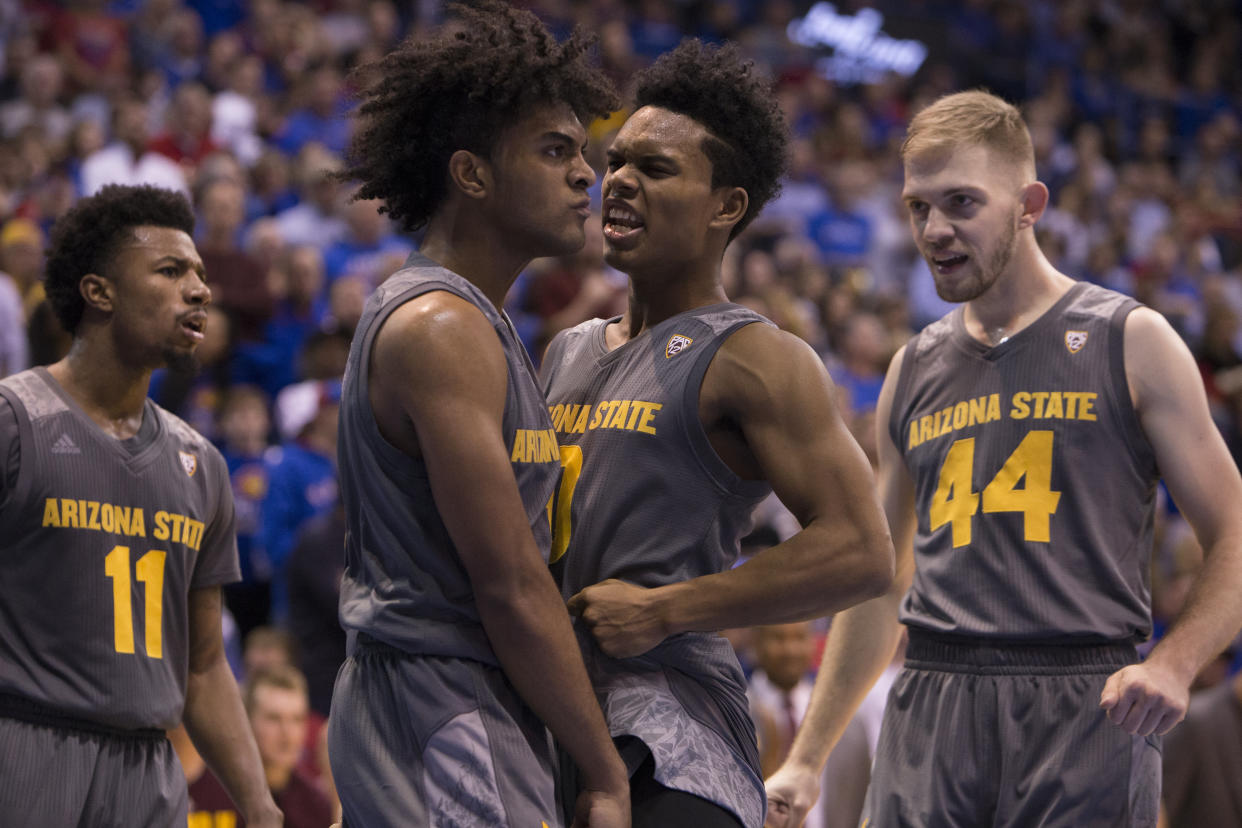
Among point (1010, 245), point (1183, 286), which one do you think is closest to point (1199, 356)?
point (1183, 286)

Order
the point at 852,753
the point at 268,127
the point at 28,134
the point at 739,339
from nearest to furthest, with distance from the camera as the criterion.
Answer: the point at 739,339, the point at 852,753, the point at 28,134, the point at 268,127

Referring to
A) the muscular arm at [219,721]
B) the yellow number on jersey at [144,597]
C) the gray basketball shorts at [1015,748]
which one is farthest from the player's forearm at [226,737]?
the gray basketball shorts at [1015,748]

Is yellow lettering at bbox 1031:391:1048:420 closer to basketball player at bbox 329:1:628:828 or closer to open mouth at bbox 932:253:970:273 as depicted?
open mouth at bbox 932:253:970:273

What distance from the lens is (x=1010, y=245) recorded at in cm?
362

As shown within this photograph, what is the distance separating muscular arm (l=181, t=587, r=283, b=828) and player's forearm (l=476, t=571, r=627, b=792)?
1667 millimetres

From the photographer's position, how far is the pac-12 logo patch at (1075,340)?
3480 mm

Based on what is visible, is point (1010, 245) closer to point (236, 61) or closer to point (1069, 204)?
point (236, 61)

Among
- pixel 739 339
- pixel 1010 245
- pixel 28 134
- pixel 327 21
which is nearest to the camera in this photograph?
pixel 739 339

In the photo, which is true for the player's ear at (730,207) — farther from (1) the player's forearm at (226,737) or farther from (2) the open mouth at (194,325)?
(1) the player's forearm at (226,737)

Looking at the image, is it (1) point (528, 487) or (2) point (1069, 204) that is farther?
(2) point (1069, 204)

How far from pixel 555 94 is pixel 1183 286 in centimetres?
1211

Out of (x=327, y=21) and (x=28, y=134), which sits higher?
(x=327, y=21)

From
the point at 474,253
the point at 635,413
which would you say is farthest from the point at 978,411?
the point at 474,253

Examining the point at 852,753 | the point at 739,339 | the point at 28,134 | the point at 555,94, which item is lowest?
the point at 852,753
